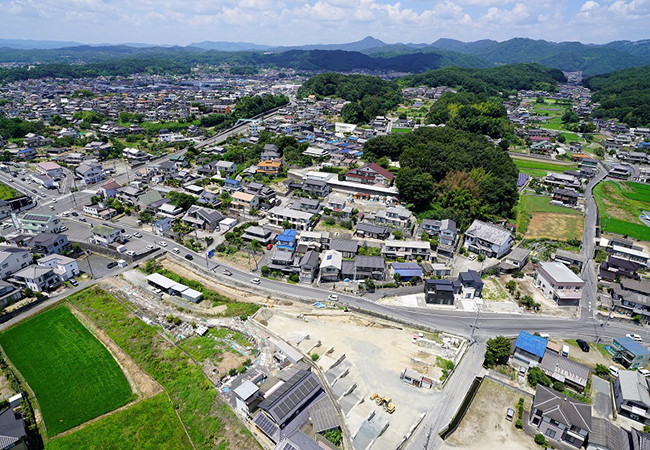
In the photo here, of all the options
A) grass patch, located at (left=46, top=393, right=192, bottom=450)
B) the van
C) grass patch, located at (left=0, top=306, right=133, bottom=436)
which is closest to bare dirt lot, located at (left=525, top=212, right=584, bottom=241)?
the van

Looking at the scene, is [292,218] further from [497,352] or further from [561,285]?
[561,285]

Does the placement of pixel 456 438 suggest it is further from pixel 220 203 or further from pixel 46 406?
pixel 220 203

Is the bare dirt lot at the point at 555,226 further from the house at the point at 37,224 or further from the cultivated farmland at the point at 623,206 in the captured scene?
the house at the point at 37,224

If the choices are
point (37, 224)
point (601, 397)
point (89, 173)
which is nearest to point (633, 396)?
point (601, 397)

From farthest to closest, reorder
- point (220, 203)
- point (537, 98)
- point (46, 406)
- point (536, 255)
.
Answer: point (537, 98) → point (220, 203) → point (536, 255) → point (46, 406)

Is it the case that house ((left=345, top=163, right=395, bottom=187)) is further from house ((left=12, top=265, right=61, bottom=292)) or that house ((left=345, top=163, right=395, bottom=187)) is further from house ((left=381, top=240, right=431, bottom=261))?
house ((left=12, top=265, right=61, bottom=292))

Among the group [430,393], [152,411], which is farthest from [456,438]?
[152,411]
